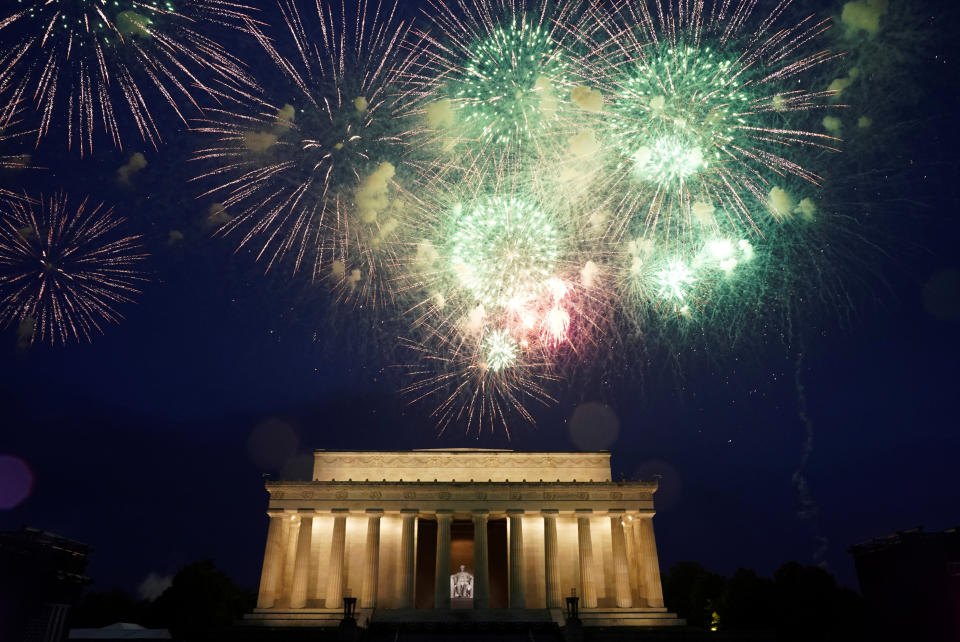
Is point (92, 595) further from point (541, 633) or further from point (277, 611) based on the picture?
point (541, 633)

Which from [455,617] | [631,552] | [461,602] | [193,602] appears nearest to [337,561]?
[455,617]

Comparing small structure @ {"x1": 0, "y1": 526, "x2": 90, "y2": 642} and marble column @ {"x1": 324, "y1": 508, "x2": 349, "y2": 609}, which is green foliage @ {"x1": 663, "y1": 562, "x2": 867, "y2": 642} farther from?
small structure @ {"x1": 0, "y1": 526, "x2": 90, "y2": 642}

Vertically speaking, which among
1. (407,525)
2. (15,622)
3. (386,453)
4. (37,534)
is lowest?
(15,622)

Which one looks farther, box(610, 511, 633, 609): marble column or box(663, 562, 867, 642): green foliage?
box(663, 562, 867, 642): green foliage

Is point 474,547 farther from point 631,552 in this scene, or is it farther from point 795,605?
point 795,605

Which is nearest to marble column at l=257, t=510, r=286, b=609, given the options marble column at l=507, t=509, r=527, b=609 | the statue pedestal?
the statue pedestal

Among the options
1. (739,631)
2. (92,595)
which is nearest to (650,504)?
(739,631)
